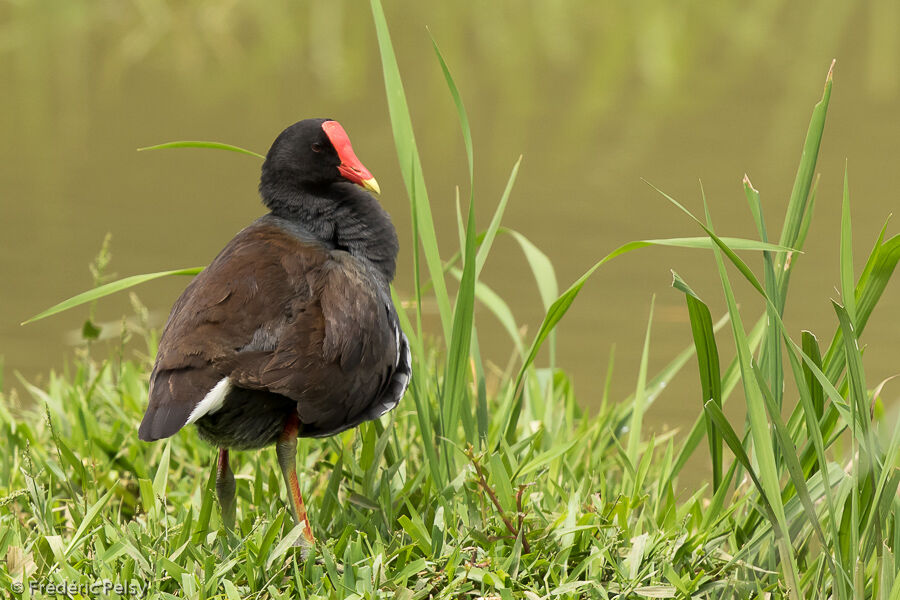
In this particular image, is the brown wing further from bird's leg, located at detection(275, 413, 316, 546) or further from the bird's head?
the bird's head

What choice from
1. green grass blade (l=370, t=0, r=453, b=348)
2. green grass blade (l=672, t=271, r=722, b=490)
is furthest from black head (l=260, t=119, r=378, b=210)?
green grass blade (l=672, t=271, r=722, b=490)

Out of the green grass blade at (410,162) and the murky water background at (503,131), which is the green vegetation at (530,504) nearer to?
the green grass blade at (410,162)

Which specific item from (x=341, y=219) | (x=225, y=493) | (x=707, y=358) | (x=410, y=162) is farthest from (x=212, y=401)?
(x=707, y=358)

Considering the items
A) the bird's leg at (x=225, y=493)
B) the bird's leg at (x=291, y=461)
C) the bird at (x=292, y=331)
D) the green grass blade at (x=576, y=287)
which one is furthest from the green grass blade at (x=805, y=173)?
the bird's leg at (x=225, y=493)

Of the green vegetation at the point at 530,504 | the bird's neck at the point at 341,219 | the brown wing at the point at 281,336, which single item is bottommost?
the green vegetation at the point at 530,504

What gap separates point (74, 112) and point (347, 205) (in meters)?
6.63

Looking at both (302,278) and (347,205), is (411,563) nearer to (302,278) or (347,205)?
(302,278)

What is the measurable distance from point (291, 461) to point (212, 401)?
0.35 m

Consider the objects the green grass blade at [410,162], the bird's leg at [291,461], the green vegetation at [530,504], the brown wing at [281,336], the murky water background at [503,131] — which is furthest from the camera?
the murky water background at [503,131]

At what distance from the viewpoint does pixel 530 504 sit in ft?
9.71

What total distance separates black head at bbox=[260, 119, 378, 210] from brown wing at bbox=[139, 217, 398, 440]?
0.22 m

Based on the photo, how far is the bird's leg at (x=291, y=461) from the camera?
9.30 feet

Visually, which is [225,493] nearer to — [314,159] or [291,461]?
[291,461]

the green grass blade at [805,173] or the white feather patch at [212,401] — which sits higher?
the green grass blade at [805,173]
